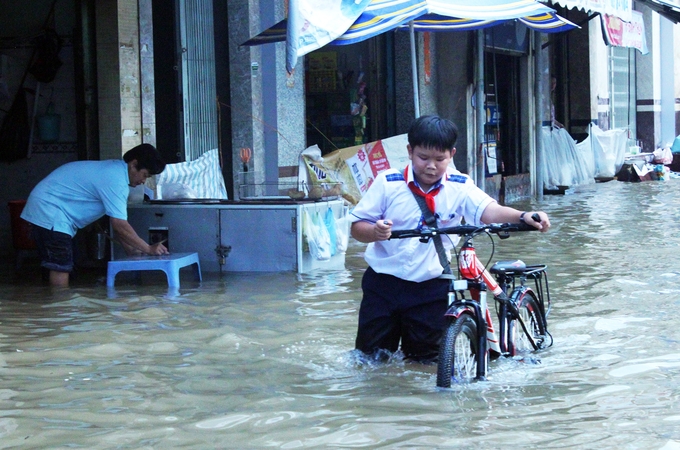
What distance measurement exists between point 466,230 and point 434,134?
0.49 metres

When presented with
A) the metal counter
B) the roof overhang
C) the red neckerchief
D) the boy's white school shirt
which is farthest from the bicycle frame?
the roof overhang

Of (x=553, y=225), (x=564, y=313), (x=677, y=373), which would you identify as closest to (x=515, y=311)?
(x=677, y=373)

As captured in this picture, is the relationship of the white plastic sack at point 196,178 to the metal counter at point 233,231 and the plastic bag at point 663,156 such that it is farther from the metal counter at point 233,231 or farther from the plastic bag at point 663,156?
the plastic bag at point 663,156

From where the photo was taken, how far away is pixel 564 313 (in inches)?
283

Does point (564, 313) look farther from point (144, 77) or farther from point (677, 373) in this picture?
point (144, 77)

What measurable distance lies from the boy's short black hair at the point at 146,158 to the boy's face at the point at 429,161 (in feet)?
13.7

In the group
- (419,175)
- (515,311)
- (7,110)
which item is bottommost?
(515,311)

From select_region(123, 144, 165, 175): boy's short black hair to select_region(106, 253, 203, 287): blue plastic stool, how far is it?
2.56 feet

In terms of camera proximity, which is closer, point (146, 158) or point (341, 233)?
point (146, 158)

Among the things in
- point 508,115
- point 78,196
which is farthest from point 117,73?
point 508,115

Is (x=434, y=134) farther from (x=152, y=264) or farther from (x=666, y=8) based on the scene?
(x=666, y=8)

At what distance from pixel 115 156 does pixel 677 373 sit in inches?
243

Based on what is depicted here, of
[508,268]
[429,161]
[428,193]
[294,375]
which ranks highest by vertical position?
[429,161]

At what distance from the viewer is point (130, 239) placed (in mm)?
8344
